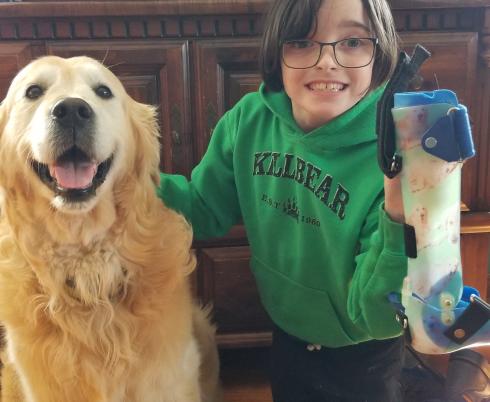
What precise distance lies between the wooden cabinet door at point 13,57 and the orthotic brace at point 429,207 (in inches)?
36.8

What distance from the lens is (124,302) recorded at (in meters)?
1.00

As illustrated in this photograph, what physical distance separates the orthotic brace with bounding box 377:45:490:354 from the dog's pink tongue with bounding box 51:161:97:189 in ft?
1.68

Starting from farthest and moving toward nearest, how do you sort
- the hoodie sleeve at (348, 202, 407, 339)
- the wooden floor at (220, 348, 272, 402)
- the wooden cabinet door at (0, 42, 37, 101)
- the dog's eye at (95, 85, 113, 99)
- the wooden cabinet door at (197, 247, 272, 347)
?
the wooden floor at (220, 348, 272, 402) < the wooden cabinet door at (197, 247, 272, 347) < the wooden cabinet door at (0, 42, 37, 101) < the dog's eye at (95, 85, 113, 99) < the hoodie sleeve at (348, 202, 407, 339)

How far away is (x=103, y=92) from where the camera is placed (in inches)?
38.9

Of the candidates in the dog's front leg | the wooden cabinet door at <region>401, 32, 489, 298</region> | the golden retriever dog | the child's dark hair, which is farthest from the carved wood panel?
the wooden cabinet door at <region>401, 32, 489, 298</region>

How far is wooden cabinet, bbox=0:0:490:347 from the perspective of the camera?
123 centimetres

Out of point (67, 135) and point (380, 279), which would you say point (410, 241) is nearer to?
point (380, 279)

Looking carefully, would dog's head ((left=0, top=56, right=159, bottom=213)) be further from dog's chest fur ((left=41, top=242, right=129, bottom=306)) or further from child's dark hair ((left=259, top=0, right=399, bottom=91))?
child's dark hair ((left=259, top=0, right=399, bottom=91))

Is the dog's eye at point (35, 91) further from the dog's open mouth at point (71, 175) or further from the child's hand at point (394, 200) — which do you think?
the child's hand at point (394, 200)

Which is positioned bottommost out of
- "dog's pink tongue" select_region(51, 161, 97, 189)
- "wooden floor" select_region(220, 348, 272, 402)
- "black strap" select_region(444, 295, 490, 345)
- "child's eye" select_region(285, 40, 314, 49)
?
"wooden floor" select_region(220, 348, 272, 402)

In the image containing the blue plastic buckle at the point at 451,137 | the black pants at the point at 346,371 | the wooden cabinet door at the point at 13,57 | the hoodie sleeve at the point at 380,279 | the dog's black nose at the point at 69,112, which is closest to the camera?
the blue plastic buckle at the point at 451,137


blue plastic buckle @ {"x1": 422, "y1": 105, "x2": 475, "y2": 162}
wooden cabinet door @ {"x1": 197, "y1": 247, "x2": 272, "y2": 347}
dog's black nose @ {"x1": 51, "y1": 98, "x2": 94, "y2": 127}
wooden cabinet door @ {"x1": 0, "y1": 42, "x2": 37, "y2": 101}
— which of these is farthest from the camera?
wooden cabinet door @ {"x1": 197, "y1": 247, "x2": 272, "y2": 347}

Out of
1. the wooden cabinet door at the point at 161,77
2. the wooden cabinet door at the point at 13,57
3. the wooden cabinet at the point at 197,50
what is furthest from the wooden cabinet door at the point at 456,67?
the wooden cabinet door at the point at 13,57

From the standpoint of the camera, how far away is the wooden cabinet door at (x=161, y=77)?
1.26 metres
